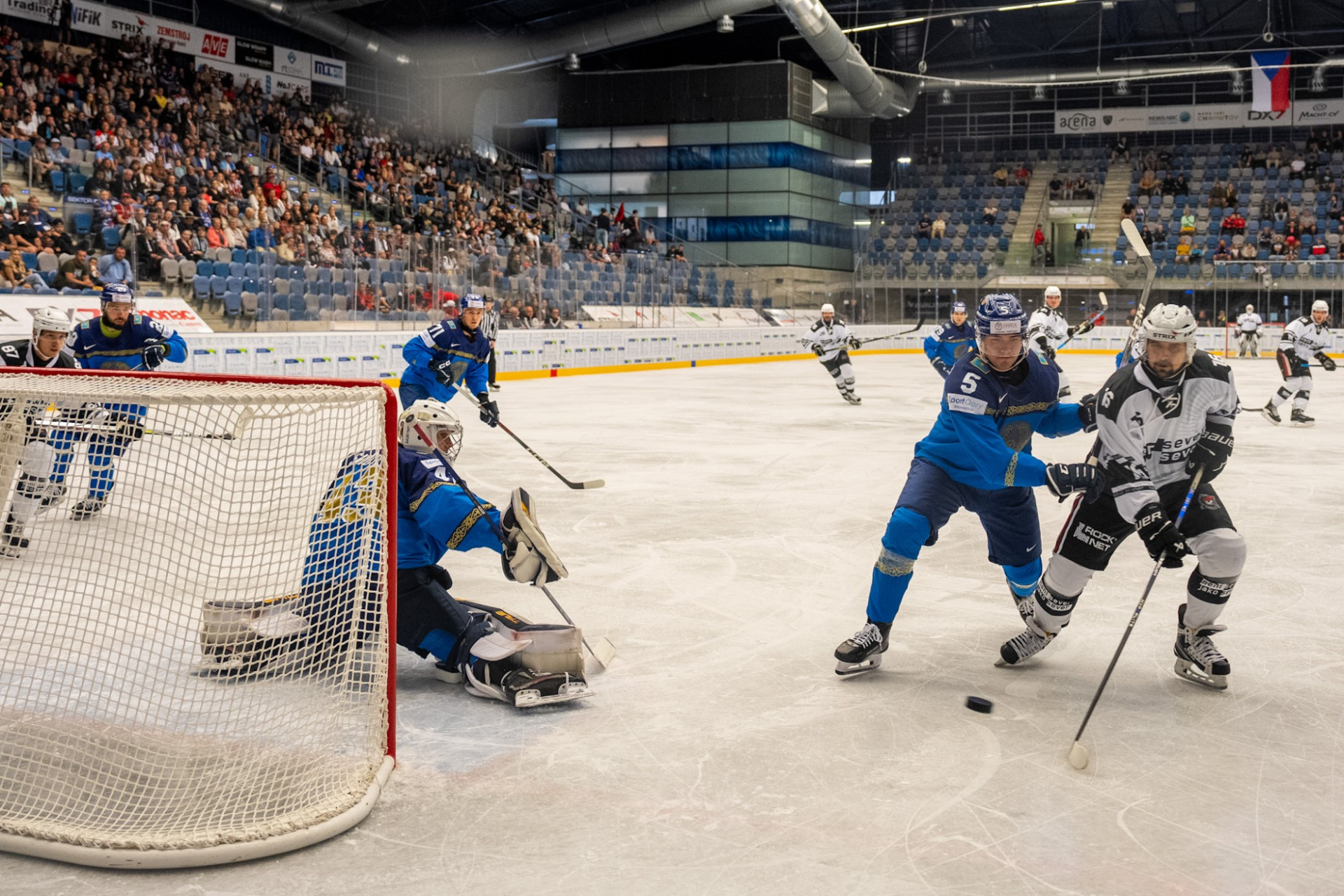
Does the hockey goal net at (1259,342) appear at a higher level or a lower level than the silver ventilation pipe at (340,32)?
lower

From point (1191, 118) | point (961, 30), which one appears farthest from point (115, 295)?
point (1191, 118)

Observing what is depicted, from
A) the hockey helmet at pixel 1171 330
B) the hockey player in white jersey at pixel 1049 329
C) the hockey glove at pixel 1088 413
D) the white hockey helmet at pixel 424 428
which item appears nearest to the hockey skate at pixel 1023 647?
the hockey glove at pixel 1088 413

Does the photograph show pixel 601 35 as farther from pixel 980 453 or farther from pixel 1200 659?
pixel 1200 659

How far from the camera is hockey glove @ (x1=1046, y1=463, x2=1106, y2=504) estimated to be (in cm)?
380

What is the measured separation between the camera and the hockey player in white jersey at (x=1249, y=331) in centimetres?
2556

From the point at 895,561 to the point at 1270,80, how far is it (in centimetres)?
2632

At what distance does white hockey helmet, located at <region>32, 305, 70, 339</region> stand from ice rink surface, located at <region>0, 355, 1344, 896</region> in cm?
251

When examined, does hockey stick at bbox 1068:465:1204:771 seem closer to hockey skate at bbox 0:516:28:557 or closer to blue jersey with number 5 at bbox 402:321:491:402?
hockey skate at bbox 0:516:28:557

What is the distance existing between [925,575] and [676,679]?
201 centimetres

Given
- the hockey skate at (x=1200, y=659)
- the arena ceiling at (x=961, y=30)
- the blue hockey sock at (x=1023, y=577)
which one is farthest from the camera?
the arena ceiling at (x=961, y=30)

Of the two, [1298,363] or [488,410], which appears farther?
[1298,363]

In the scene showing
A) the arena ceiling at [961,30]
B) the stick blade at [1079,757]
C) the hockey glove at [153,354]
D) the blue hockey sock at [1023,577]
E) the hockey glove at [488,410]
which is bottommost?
the stick blade at [1079,757]

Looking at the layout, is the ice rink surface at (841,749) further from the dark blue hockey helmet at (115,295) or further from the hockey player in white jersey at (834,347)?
the hockey player in white jersey at (834,347)

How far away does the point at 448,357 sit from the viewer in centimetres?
842
